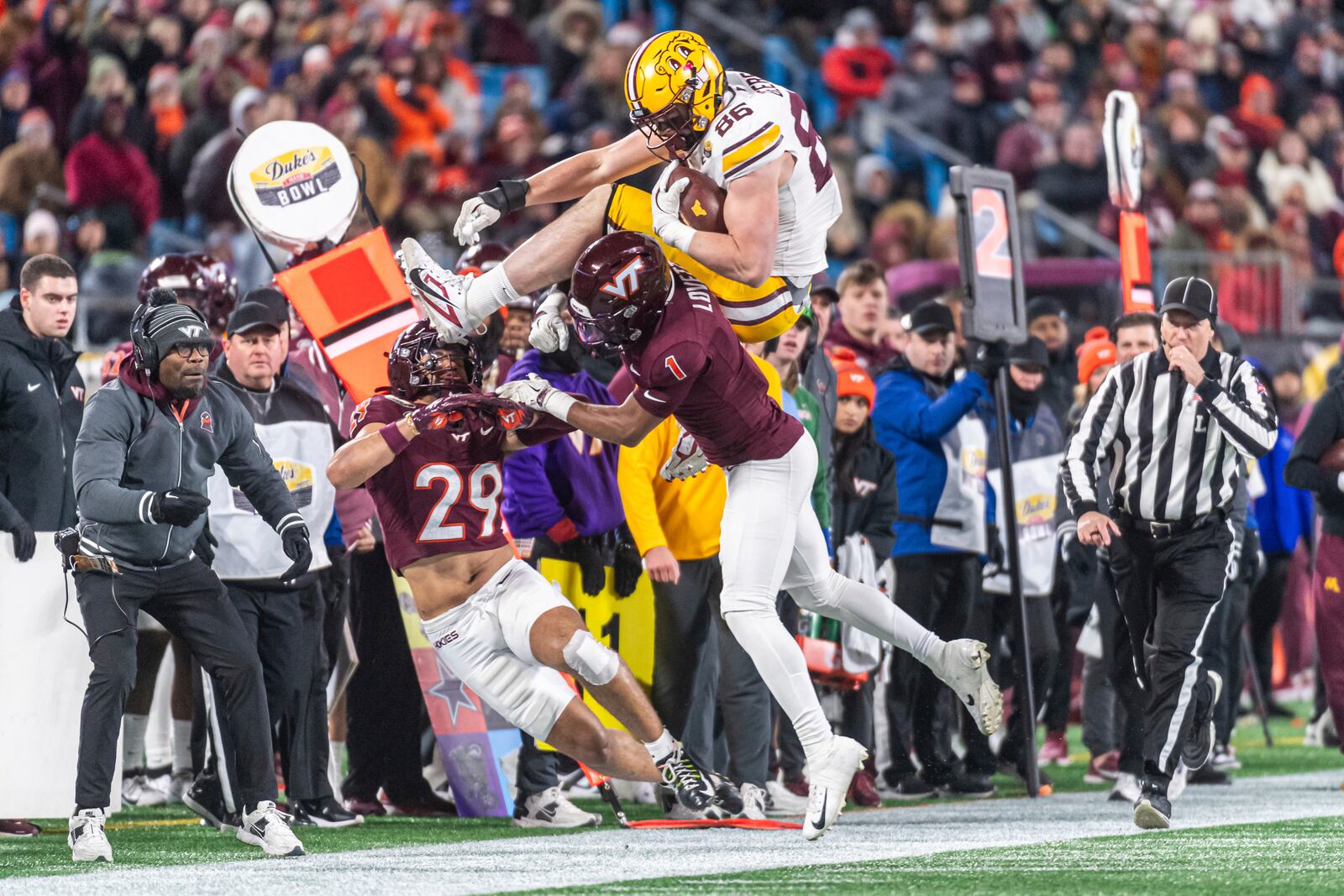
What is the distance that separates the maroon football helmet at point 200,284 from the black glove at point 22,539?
5.41 ft

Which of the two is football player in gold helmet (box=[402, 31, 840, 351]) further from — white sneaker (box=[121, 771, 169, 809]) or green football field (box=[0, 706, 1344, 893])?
white sneaker (box=[121, 771, 169, 809])

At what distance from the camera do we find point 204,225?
43.8 ft

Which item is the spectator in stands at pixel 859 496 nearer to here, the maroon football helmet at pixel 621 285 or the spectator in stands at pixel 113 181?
the maroon football helmet at pixel 621 285

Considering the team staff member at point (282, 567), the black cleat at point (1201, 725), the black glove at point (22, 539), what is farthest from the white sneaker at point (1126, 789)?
the black glove at point (22, 539)

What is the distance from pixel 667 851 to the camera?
22.5 ft

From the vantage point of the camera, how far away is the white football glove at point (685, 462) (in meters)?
7.52

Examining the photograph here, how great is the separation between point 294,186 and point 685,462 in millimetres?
2607

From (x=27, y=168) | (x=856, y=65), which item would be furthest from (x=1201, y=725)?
(x=856, y=65)

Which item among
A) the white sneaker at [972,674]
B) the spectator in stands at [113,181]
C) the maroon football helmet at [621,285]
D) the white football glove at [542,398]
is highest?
the spectator in stands at [113,181]

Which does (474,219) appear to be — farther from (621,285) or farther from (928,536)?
(928,536)

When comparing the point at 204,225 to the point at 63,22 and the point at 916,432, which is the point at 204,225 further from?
the point at 916,432

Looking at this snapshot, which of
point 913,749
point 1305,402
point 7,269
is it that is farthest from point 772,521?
point 1305,402

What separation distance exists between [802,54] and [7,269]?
8.40m

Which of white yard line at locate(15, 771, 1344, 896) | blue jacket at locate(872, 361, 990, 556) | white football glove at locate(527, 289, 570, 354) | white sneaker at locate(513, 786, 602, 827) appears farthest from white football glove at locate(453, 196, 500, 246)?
blue jacket at locate(872, 361, 990, 556)
